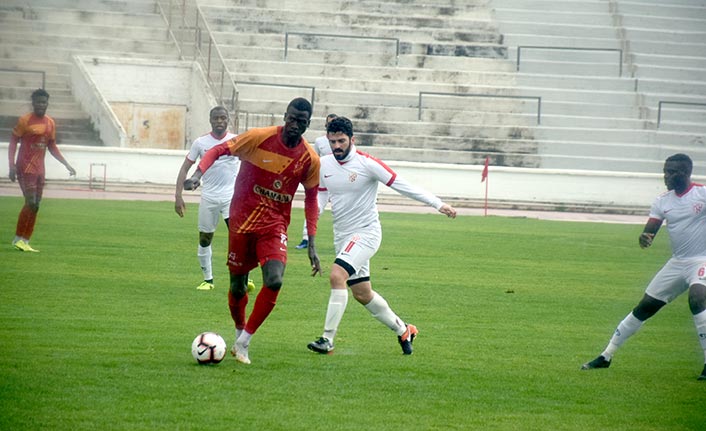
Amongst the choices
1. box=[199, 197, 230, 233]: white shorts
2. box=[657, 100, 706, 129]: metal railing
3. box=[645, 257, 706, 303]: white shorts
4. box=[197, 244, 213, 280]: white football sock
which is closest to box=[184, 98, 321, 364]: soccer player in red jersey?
box=[645, 257, 706, 303]: white shorts

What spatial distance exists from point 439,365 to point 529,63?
1279 inches

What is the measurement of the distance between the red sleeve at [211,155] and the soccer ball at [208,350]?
144cm

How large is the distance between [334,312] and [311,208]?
0.99m

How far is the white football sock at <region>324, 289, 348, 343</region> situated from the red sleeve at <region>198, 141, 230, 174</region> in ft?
5.65

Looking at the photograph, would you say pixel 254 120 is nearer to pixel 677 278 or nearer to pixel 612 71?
pixel 612 71

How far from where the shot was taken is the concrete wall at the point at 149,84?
121 feet

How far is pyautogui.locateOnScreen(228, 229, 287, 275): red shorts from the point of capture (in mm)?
9852

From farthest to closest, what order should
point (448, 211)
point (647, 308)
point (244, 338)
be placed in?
point (647, 308) → point (448, 211) → point (244, 338)

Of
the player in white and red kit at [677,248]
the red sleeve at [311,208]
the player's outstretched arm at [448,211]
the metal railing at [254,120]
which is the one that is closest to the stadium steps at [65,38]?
the metal railing at [254,120]

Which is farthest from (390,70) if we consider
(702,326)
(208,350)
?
(208,350)

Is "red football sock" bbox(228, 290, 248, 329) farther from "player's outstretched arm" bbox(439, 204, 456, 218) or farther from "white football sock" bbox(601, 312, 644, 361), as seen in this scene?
"white football sock" bbox(601, 312, 644, 361)

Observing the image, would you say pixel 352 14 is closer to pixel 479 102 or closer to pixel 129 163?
pixel 479 102

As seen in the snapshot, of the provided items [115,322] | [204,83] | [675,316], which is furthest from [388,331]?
[204,83]

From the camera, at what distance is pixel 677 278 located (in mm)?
10211
